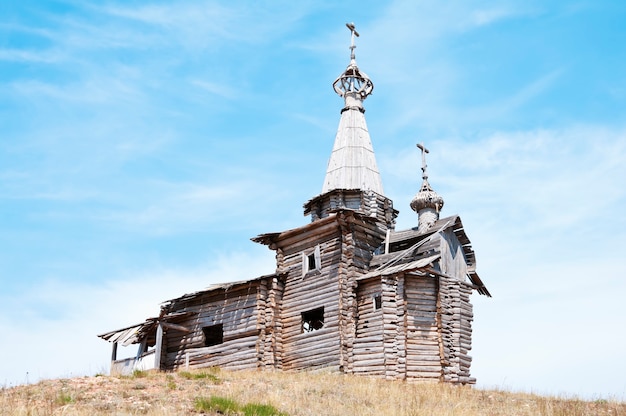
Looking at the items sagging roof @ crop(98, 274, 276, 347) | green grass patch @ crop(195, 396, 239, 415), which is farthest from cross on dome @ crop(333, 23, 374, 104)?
green grass patch @ crop(195, 396, 239, 415)

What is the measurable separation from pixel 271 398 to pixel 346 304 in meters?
11.7

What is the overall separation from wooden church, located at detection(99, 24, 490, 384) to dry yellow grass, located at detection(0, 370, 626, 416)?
4055 mm

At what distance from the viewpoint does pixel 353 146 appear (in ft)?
123

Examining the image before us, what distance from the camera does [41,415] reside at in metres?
15.3

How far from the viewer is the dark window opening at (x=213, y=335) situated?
33.7 meters

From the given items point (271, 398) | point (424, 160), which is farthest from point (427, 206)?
point (271, 398)

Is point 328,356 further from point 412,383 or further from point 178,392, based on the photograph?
point 178,392

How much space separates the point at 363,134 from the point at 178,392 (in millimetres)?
21571

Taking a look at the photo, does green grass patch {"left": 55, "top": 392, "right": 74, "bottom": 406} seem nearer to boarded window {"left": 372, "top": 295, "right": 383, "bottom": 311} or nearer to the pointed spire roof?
boarded window {"left": 372, "top": 295, "right": 383, "bottom": 311}

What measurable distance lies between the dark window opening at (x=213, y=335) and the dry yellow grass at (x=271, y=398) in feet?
30.7

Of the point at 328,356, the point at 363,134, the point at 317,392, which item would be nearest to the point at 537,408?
the point at 317,392

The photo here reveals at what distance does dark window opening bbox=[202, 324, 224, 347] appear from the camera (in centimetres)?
3372

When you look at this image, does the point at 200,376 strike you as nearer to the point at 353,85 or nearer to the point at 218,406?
the point at 218,406

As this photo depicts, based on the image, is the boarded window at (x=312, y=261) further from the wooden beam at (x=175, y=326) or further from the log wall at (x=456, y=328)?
the wooden beam at (x=175, y=326)
